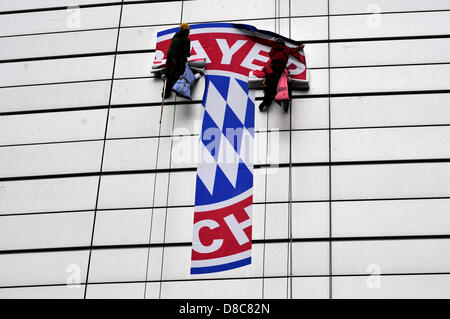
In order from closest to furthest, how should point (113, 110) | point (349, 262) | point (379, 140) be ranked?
point (349, 262) < point (379, 140) < point (113, 110)

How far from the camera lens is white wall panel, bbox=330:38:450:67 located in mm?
14500

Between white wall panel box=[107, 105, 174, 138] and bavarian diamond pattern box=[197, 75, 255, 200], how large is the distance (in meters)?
0.83

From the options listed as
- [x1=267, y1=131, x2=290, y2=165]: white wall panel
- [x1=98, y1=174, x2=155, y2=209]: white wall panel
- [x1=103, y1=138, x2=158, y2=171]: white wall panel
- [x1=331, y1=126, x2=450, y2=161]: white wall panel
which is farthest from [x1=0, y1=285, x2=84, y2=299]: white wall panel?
[x1=331, y1=126, x2=450, y2=161]: white wall panel

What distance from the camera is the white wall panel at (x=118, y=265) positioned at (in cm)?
1312

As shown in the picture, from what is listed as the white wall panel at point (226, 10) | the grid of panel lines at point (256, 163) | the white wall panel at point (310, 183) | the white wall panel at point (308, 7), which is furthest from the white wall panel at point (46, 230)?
the white wall panel at point (308, 7)

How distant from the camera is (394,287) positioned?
40.9 ft

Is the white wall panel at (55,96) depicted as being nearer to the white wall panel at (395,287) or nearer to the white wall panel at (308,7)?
the white wall panel at (308,7)

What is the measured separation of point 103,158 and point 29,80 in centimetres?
292

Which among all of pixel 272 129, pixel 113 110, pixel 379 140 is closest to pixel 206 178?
pixel 272 129

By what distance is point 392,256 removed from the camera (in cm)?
1271

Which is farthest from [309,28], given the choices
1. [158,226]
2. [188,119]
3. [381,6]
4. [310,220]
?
[158,226]

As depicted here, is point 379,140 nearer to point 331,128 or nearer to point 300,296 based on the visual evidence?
point 331,128

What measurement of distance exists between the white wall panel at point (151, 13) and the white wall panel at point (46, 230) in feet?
15.9

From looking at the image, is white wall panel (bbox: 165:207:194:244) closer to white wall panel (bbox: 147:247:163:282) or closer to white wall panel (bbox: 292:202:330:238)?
white wall panel (bbox: 147:247:163:282)
